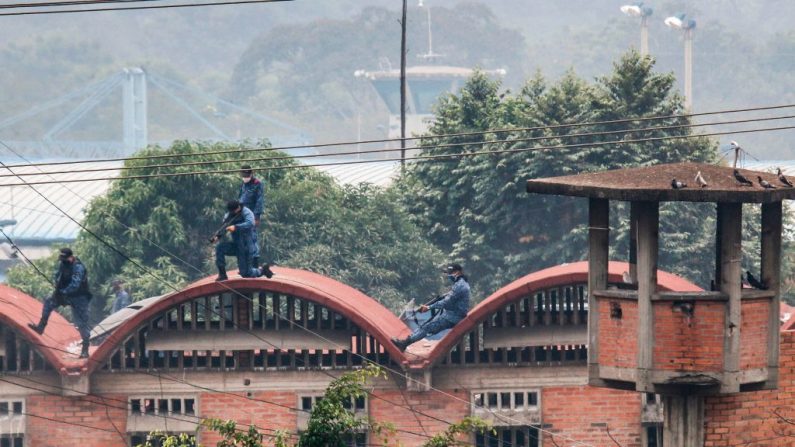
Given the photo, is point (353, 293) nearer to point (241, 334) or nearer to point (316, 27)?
point (241, 334)

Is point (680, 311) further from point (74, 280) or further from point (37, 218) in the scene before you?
point (37, 218)

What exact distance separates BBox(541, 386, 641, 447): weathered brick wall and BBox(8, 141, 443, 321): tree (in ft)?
63.8

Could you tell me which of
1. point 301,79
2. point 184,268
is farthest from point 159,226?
point 301,79

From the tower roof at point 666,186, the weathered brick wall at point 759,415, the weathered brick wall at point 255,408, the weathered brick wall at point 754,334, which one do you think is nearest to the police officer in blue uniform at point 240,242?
the weathered brick wall at point 255,408

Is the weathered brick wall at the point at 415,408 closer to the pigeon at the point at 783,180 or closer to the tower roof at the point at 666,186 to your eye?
the tower roof at the point at 666,186

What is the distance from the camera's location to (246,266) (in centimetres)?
2464

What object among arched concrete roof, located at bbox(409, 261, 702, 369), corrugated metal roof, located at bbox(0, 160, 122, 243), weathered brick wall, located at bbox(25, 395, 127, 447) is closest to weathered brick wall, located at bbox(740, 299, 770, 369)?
arched concrete roof, located at bbox(409, 261, 702, 369)

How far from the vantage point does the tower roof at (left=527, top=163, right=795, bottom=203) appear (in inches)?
635

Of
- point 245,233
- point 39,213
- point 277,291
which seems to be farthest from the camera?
point 39,213

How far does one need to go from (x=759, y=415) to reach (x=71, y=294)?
11949 mm

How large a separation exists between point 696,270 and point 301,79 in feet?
457

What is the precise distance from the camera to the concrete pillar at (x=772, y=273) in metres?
16.8

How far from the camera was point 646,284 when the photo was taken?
647 inches

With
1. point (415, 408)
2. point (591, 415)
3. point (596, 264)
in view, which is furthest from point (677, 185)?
point (415, 408)
